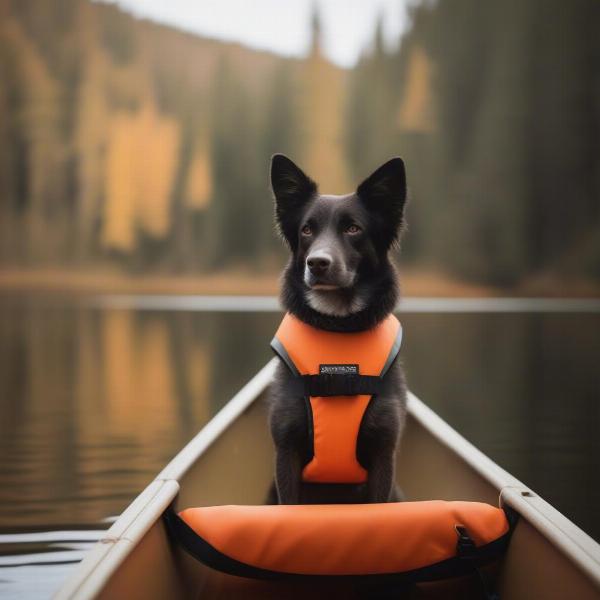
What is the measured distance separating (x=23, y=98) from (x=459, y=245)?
101ft

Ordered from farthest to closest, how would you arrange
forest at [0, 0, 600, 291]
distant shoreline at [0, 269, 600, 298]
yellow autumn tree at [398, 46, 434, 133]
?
yellow autumn tree at [398, 46, 434, 133] → distant shoreline at [0, 269, 600, 298] → forest at [0, 0, 600, 291]

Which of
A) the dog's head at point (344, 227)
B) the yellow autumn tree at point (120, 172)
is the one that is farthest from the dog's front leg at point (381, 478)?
the yellow autumn tree at point (120, 172)

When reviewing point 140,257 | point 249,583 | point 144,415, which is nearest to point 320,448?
point 249,583

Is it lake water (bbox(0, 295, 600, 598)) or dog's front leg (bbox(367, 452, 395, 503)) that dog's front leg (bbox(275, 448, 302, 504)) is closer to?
dog's front leg (bbox(367, 452, 395, 503))

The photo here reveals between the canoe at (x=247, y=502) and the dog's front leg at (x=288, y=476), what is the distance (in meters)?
0.31

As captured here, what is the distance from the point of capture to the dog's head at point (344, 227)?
9.16 ft

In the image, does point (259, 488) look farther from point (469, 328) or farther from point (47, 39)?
point (47, 39)

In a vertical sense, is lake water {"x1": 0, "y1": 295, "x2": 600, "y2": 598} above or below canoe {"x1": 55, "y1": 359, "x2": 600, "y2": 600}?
below

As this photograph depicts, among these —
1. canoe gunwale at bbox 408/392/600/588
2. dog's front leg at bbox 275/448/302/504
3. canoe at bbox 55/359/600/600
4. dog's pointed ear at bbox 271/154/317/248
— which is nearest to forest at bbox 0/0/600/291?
canoe at bbox 55/359/600/600

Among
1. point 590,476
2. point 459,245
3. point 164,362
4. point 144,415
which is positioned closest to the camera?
point 590,476

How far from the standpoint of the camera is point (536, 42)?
47875 mm

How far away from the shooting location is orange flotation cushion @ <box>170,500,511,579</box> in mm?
2387

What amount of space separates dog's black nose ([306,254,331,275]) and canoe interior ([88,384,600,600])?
96cm

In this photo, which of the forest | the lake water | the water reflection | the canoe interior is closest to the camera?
the canoe interior
